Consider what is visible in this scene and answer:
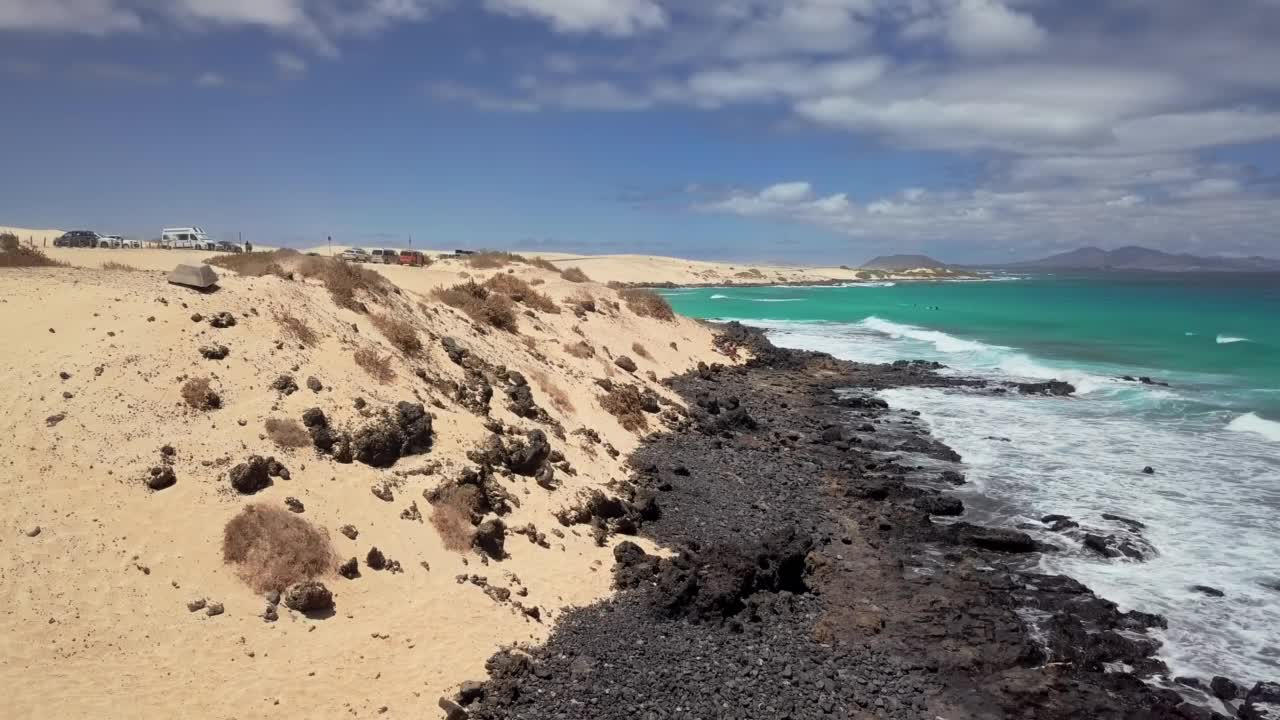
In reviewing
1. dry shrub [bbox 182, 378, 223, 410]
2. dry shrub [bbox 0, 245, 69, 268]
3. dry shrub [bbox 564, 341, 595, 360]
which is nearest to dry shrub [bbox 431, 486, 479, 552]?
dry shrub [bbox 182, 378, 223, 410]

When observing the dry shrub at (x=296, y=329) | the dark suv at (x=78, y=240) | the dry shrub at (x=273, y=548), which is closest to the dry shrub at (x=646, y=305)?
the dry shrub at (x=296, y=329)

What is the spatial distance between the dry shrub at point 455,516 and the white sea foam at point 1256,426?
24.2 metres

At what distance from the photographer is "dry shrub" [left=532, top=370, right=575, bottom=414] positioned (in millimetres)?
20156

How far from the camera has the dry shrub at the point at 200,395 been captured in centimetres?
1259

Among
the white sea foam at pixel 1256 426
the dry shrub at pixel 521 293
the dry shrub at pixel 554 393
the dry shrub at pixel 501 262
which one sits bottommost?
the white sea foam at pixel 1256 426

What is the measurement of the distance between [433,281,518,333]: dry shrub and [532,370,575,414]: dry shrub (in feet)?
12.0

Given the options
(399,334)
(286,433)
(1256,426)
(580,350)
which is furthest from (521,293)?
(1256,426)

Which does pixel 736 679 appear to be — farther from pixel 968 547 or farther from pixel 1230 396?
pixel 1230 396

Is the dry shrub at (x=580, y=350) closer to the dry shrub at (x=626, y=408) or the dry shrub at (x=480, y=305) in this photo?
the dry shrub at (x=480, y=305)

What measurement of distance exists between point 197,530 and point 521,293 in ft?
64.7

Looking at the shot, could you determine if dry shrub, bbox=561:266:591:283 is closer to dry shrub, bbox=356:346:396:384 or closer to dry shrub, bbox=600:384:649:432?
dry shrub, bbox=600:384:649:432

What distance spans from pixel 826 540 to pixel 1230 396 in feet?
82.8

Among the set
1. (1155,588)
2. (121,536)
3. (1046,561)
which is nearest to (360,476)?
(121,536)

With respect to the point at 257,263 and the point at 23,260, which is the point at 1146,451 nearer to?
the point at 257,263
